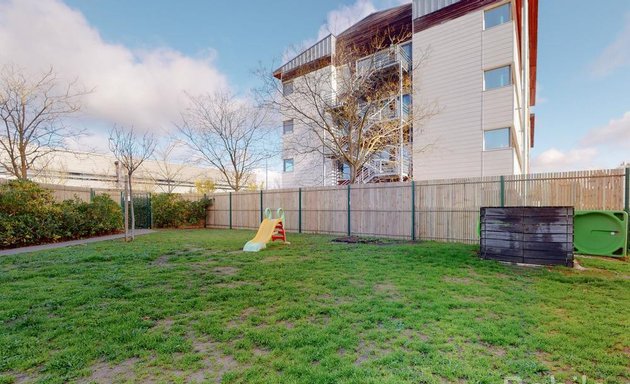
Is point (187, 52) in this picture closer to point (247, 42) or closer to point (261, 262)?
point (247, 42)

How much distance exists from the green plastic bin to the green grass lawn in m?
0.83

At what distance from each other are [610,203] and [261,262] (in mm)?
8387

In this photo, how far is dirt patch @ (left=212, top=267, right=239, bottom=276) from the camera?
18.4 ft

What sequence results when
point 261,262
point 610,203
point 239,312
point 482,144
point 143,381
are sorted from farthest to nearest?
point 482,144, point 610,203, point 261,262, point 239,312, point 143,381

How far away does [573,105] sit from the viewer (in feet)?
48.2

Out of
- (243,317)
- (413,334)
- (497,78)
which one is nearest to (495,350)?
(413,334)

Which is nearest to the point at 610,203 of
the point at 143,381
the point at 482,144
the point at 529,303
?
the point at 529,303

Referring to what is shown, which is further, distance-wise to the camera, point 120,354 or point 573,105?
point 573,105

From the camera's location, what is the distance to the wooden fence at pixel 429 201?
Answer: 7457 millimetres

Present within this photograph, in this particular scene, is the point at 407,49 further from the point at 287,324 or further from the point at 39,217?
the point at 39,217

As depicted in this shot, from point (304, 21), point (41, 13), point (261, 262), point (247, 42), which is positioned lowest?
point (261, 262)

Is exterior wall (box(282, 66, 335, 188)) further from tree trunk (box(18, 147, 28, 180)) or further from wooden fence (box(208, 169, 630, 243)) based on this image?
tree trunk (box(18, 147, 28, 180))

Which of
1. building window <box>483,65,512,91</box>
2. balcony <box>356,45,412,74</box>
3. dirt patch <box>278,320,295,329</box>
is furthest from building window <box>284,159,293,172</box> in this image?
dirt patch <box>278,320,295,329</box>

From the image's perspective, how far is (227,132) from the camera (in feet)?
75.2
